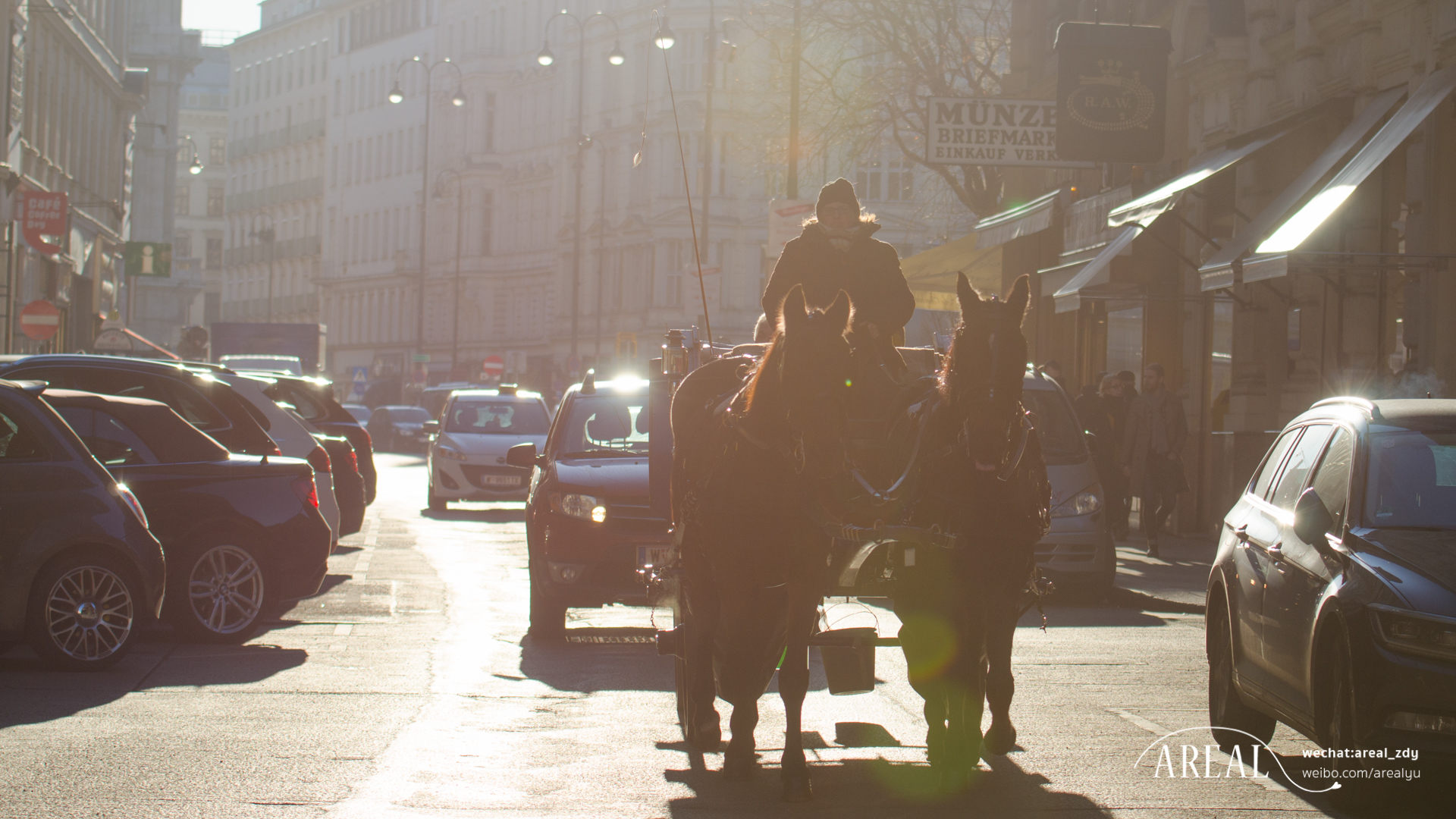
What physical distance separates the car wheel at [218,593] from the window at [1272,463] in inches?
253

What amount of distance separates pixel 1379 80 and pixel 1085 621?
7711 millimetres

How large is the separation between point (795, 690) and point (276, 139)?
125 metres

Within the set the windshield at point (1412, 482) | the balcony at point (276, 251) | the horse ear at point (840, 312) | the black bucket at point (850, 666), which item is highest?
the balcony at point (276, 251)

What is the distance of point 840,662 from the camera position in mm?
7898

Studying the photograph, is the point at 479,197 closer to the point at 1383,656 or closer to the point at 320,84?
the point at 320,84

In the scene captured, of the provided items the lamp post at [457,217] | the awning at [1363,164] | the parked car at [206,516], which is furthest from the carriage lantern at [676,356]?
the lamp post at [457,217]

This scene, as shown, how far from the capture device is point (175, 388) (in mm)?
13664

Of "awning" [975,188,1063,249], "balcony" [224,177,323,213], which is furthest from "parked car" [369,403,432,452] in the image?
"balcony" [224,177,323,213]

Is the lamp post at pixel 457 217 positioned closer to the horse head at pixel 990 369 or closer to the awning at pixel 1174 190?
the awning at pixel 1174 190

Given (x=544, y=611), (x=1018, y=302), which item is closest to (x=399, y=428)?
(x=544, y=611)

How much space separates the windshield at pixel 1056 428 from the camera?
50.9ft

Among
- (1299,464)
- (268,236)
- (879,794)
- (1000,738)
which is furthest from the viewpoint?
(268,236)

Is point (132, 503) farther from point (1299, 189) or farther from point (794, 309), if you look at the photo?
point (1299, 189)

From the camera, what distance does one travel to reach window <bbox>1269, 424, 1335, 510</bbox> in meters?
8.10
